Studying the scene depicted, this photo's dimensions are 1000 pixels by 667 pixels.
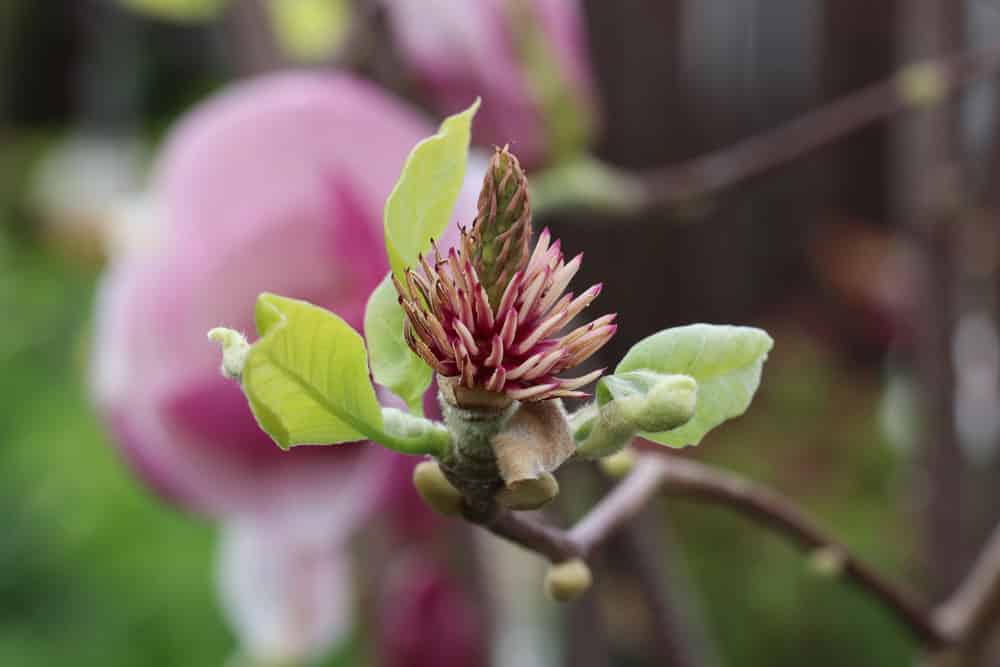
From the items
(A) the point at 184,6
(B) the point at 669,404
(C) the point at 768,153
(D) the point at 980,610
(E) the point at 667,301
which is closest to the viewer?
(B) the point at 669,404

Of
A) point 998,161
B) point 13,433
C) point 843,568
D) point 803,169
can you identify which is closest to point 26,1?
point 13,433

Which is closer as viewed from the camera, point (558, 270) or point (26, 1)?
point (558, 270)

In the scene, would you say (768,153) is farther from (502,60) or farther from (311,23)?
(311,23)

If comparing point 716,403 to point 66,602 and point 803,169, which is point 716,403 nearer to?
point 66,602

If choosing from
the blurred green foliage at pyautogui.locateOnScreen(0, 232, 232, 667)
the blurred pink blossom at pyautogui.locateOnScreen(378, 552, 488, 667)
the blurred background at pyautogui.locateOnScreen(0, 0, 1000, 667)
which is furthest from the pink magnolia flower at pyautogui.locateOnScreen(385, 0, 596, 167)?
the blurred green foliage at pyautogui.locateOnScreen(0, 232, 232, 667)

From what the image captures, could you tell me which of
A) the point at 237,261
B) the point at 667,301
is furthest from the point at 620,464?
the point at 667,301

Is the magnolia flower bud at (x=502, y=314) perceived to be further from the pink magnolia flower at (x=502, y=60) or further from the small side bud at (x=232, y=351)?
the pink magnolia flower at (x=502, y=60)

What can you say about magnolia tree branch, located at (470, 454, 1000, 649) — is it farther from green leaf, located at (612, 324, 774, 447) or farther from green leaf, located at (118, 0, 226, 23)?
green leaf, located at (118, 0, 226, 23)
